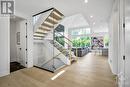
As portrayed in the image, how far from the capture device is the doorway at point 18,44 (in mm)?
4816

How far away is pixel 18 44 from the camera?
546cm

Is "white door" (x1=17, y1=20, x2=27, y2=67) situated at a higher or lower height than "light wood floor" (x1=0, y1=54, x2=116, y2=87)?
higher

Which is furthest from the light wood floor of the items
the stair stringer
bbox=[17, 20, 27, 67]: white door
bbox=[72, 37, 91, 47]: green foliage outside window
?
bbox=[72, 37, 91, 47]: green foliage outside window

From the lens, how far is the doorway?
4.82m

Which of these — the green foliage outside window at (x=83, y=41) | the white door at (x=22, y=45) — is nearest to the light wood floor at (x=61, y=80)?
the white door at (x=22, y=45)

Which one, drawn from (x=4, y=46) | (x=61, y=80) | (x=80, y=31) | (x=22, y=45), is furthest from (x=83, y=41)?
(x=4, y=46)

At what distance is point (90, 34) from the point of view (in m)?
12.9

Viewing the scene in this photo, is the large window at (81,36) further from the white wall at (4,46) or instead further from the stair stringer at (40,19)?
the white wall at (4,46)

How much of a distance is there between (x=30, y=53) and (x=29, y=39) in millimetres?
755

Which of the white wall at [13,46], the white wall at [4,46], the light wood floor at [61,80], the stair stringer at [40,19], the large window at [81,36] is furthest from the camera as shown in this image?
the large window at [81,36]

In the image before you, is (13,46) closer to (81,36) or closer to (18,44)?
(18,44)

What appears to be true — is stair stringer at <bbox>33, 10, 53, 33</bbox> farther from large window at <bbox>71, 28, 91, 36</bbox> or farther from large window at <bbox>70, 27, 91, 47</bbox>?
large window at <bbox>71, 28, 91, 36</bbox>

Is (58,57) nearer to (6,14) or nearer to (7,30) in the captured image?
(7,30)

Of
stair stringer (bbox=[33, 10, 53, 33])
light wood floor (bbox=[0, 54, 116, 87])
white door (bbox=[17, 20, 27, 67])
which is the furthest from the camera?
white door (bbox=[17, 20, 27, 67])
